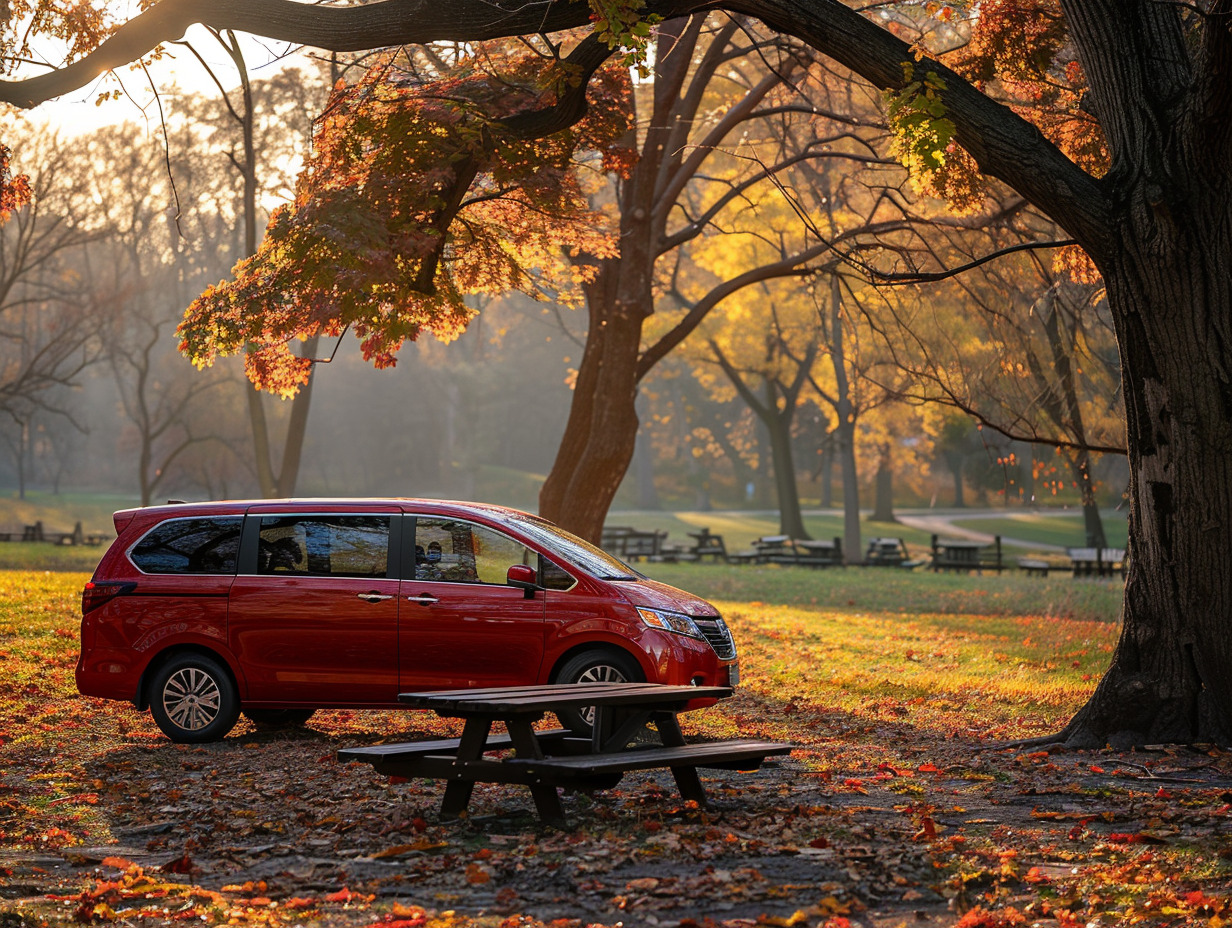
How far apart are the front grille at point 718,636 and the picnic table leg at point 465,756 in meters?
2.96

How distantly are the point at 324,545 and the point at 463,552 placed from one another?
1.13 m

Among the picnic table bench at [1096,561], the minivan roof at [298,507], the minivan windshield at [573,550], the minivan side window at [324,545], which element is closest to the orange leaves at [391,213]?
the minivan roof at [298,507]

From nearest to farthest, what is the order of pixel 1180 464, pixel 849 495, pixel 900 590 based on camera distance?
pixel 1180 464 < pixel 900 590 < pixel 849 495

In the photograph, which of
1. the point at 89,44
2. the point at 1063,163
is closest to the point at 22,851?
the point at 1063,163

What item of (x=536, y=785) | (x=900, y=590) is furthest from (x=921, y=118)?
(x=900, y=590)

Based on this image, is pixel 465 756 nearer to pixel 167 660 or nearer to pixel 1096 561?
pixel 167 660

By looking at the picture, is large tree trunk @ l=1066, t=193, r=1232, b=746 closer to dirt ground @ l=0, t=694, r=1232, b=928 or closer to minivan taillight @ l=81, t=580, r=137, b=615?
dirt ground @ l=0, t=694, r=1232, b=928

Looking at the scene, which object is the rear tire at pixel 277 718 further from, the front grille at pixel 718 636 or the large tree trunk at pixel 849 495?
the large tree trunk at pixel 849 495

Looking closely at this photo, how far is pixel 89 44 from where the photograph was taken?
12734 millimetres

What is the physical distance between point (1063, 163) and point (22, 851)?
25.6 ft

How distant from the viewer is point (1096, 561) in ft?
107

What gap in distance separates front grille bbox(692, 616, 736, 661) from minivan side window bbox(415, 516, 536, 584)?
1.41m

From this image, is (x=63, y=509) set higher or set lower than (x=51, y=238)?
lower

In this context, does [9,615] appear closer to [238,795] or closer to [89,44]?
[89,44]
